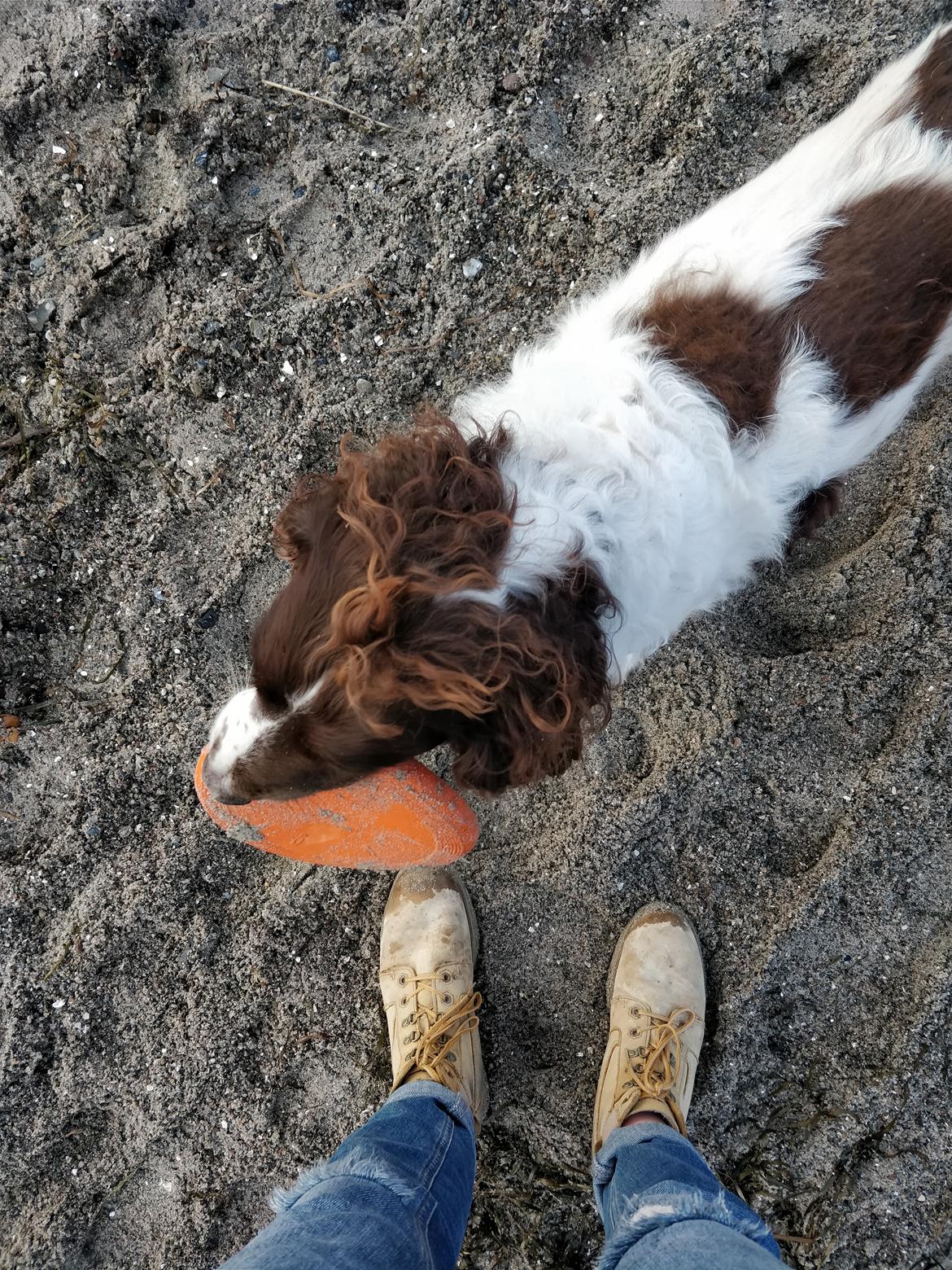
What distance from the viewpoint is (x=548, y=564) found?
1992mm

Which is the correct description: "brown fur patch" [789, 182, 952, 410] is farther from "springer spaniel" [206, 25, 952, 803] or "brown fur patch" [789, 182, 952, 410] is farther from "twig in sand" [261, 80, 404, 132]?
"twig in sand" [261, 80, 404, 132]

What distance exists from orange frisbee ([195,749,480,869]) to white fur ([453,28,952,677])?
0.79m

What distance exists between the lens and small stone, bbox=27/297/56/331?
136 inches

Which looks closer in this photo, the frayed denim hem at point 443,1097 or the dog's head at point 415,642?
the dog's head at point 415,642

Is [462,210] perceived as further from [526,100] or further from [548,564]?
[548,564]

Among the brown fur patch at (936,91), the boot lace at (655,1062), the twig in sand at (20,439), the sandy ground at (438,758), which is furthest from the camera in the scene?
the twig in sand at (20,439)

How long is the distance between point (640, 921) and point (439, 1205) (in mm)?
1191

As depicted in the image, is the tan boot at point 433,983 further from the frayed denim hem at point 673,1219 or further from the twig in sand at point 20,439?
the twig in sand at point 20,439

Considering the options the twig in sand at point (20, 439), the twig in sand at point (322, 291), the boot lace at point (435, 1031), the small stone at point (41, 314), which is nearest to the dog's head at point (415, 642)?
the boot lace at point (435, 1031)

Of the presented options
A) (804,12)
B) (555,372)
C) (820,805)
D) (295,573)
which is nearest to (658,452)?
(555,372)

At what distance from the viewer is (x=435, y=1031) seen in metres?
2.95

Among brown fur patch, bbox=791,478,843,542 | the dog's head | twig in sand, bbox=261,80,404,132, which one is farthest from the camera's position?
twig in sand, bbox=261,80,404,132

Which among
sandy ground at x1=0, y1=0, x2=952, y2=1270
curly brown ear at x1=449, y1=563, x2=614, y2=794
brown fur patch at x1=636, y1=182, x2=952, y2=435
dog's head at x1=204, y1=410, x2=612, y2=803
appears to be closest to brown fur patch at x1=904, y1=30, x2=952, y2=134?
brown fur patch at x1=636, y1=182, x2=952, y2=435

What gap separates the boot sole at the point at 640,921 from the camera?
3.12 m
